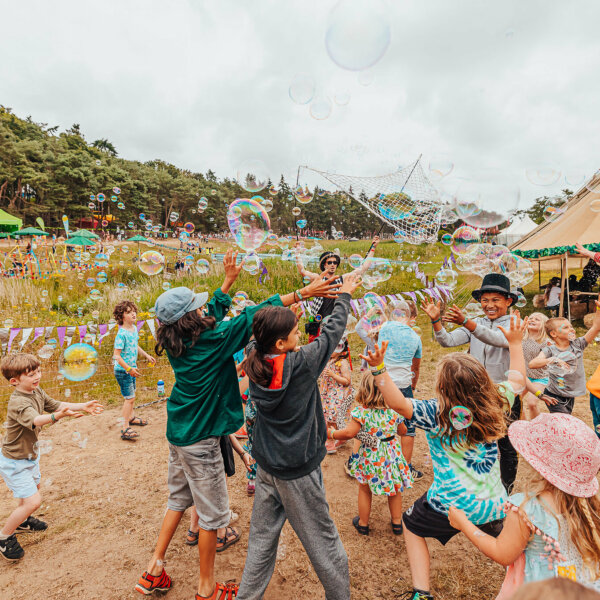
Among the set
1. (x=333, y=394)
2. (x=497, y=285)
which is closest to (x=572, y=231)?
(x=497, y=285)

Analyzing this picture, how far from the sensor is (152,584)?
2.46 metres

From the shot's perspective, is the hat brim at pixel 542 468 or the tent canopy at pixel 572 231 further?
the tent canopy at pixel 572 231

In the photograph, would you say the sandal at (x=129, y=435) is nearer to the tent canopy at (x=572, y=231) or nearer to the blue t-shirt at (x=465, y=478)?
the blue t-shirt at (x=465, y=478)

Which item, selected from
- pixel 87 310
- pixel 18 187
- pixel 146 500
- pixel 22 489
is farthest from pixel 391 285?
pixel 18 187

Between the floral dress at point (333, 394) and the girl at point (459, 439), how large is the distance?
6.55 feet

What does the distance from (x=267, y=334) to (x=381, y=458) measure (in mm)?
1714

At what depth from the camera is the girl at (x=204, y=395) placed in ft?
7.50

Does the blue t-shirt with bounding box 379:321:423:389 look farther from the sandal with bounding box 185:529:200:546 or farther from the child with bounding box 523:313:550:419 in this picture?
the sandal with bounding box 185:529:200:546

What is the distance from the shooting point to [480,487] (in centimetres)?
198

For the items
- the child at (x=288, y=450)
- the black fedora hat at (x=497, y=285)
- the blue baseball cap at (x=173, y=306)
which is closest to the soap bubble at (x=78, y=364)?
the blue baseball cap at (x=173, y=306)

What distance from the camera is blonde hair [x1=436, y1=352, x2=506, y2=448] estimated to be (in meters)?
1.92

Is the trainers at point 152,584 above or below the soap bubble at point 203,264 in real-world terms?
below

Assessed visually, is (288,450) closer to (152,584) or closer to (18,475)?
(152,584)

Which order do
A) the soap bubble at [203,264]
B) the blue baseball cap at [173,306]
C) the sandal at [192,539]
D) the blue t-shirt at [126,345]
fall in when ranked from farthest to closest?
the soap bubble at [203,264], the blue t-shirt at [126,345], the sandal at [192,539], the blue baseball cap at [173,306]
